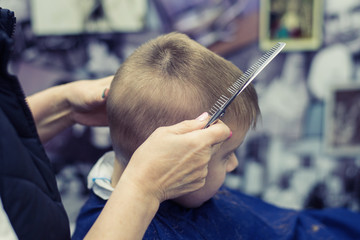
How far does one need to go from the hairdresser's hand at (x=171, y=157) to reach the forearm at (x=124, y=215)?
0.01m

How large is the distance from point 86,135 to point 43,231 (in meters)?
1.13

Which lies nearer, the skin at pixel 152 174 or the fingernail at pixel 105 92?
the skin at pixel 152 174

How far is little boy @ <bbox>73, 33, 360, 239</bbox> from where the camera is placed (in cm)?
68

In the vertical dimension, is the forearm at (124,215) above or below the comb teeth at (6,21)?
below

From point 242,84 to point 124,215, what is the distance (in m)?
0.34

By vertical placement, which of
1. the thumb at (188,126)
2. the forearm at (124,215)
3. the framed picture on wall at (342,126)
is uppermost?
the thumb at (188,126)

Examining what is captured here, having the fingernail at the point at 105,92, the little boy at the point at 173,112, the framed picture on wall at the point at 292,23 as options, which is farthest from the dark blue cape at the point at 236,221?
the framed picture on wall at the point at 292,23

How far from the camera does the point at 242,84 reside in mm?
599

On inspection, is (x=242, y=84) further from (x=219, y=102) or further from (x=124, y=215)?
(x=124, y=215)

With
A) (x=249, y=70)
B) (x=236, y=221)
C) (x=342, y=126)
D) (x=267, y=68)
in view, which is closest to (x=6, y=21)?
(x=249, y=70)

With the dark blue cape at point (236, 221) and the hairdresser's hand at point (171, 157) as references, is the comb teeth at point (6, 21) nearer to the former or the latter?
the hairdresser's hand at point (171, 157)

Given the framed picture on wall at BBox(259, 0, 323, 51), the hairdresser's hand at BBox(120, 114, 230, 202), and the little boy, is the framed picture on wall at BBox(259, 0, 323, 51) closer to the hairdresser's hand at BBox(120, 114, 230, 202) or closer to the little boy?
the little boy

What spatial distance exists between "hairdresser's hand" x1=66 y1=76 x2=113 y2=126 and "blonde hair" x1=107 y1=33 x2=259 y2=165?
0.13m

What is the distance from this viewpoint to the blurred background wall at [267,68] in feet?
4.73
